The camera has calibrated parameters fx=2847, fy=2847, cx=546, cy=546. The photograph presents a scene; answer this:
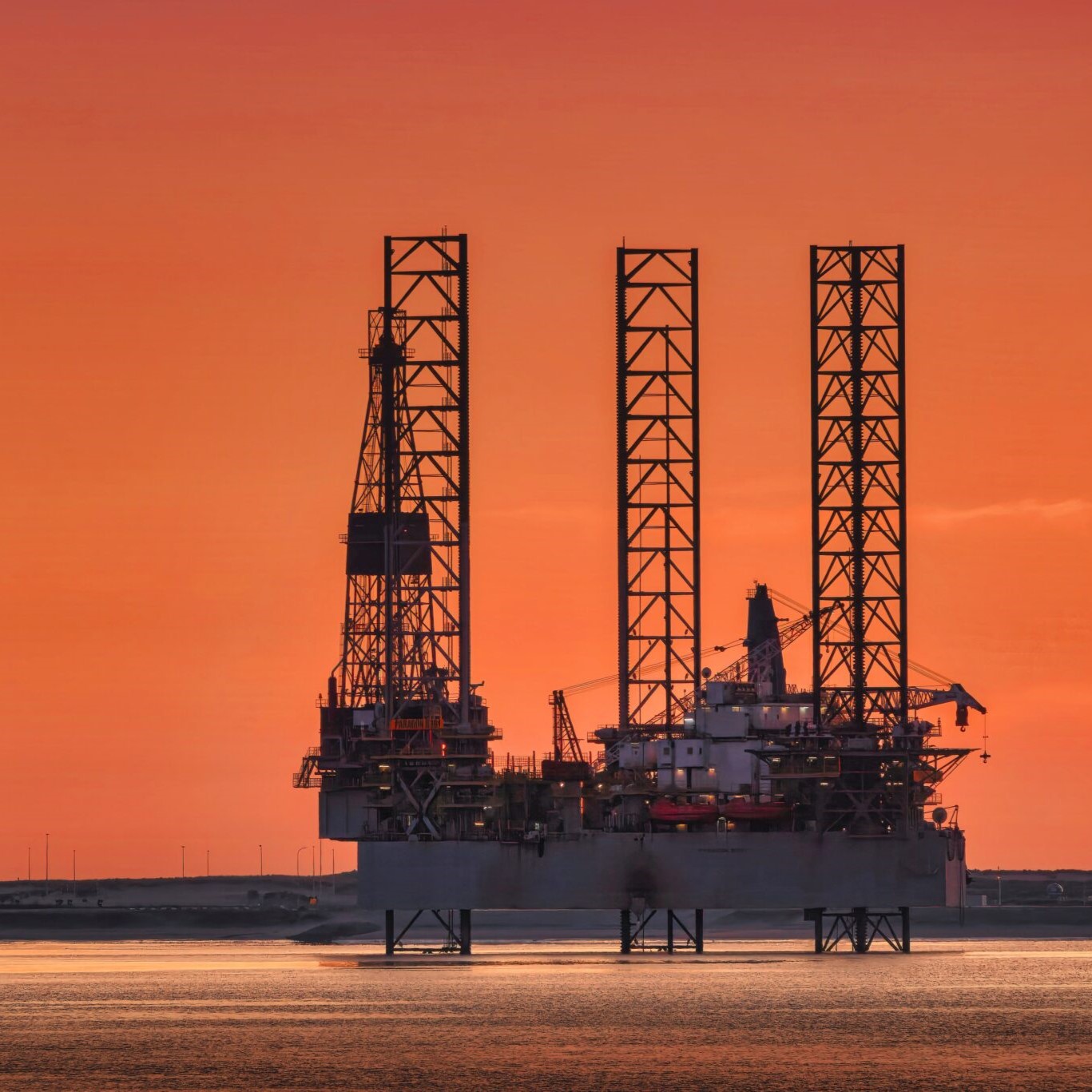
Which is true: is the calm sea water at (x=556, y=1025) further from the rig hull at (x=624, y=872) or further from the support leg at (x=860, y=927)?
the rig hull at (x=624, y=872)

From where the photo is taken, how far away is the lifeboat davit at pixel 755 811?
132875mm

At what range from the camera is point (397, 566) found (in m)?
148

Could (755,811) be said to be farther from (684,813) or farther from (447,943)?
(447,943)

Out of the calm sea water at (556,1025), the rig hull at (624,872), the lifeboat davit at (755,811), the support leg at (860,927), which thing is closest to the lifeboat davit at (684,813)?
the lifeboat davit at (755,811)

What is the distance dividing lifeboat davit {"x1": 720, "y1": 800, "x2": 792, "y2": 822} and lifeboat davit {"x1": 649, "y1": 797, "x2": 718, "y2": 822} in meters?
0.64

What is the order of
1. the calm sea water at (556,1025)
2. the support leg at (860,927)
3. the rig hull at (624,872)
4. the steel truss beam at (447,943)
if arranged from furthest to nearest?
the steel truss beam at (447,943) → the support leg at (860,927) → the rig hull at (624,872) → the calm sea water at (556,1025)

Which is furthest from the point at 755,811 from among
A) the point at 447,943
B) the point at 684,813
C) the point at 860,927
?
the point at 447,943

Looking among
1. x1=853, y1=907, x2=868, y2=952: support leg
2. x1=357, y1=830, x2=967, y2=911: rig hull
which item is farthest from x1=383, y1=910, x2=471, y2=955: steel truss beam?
x1=853, y1=907, x2=868, y2=952: support leg

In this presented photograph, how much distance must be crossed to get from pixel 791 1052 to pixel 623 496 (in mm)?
41283

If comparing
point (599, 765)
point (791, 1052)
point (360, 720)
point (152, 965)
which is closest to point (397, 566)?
point (360, 720)

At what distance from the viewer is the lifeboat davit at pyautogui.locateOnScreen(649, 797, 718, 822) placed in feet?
436

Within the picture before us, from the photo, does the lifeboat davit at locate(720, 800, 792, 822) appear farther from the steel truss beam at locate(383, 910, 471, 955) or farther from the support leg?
the steel truss beam at locate(383, 910, 471, 955)

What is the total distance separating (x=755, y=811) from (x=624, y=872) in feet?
23.3

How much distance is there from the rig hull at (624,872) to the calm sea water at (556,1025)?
426 cm
